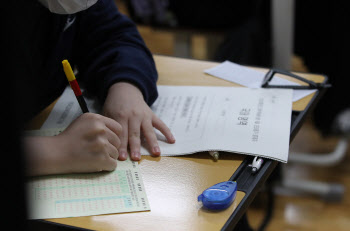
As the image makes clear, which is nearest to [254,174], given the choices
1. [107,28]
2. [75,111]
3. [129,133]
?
[129,133]

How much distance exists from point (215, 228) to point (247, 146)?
194 millimetres

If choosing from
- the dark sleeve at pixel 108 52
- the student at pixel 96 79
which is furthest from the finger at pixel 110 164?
the dark sleeve at pixel 108 52

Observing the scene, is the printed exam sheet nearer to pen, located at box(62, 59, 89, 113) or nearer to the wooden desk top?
the wooden desk top

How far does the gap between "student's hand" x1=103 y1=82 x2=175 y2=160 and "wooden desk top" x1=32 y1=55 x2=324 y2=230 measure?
0.10ft

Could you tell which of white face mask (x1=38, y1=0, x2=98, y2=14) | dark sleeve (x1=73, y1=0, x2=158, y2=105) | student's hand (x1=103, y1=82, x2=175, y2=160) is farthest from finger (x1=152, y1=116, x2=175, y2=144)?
white face mask (x1=38, y1=0, x2=98, y2=14)

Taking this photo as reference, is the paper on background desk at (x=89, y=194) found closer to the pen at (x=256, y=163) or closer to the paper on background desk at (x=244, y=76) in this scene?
the pen at (x=256, y=163)

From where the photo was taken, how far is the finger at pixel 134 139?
0.70m

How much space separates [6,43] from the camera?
0.53 feet

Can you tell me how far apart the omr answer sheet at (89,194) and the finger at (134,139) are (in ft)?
0.16

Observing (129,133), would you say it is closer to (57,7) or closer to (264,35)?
(57,7)

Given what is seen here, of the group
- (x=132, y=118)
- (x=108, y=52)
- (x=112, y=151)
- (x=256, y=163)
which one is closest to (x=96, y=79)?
(x=108, y=52)

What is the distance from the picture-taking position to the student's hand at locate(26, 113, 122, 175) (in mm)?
622

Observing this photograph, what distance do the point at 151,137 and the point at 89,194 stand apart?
171mm

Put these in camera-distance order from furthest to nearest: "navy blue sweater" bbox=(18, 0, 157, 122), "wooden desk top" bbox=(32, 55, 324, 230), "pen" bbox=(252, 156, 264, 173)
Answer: "navy blue sweater" bbox=(18, 0, 157, 122), "pen" bbox=(252, 156, 264, 173), "wooden desk top" bbox=(32, 55, 324, 230)
